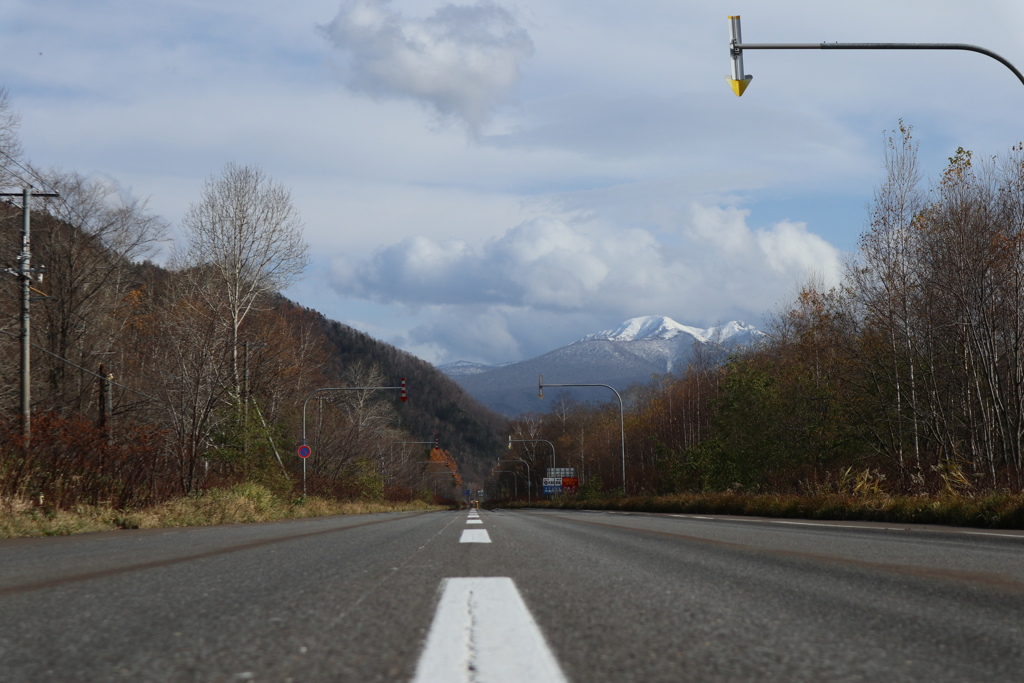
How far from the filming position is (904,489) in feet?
62.7

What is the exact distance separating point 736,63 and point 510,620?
35.4ft

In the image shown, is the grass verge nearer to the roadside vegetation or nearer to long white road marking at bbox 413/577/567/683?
the roadside vegetation

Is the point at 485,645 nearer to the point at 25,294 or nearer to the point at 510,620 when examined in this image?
the point at 510,620

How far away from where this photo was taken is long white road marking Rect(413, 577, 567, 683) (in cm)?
183

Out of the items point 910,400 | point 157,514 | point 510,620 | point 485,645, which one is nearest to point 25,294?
point 157,514

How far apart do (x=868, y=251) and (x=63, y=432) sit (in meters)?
24.5

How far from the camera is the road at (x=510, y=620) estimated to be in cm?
197

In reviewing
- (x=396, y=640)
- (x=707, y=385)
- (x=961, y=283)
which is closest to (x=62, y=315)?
(x=961, y=283)

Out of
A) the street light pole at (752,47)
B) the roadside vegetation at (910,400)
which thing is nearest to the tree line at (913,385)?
the roadside vegetation at (910,400)

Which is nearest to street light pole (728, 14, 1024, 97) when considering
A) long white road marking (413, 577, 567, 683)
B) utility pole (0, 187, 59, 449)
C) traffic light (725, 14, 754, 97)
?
traffic light (725, 14, 754, 97)

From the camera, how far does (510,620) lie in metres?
2.59

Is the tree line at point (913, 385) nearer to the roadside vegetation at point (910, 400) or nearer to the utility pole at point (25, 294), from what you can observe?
the roadside vegetation at point (910, 400)

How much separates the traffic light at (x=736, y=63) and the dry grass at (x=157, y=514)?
37.7ft

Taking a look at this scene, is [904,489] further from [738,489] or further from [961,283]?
[738,489]
